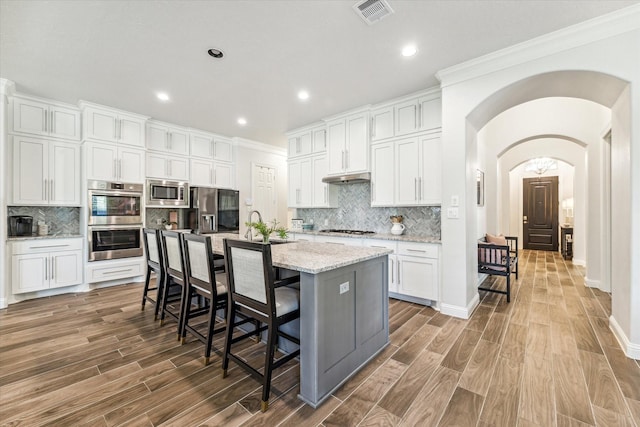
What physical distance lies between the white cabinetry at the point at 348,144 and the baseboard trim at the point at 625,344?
3144mm

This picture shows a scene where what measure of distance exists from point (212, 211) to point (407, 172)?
146 inches

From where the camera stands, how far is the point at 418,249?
3.42 metres

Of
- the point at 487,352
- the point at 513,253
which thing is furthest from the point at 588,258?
the point at 487,352

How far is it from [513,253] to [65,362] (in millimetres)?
6080

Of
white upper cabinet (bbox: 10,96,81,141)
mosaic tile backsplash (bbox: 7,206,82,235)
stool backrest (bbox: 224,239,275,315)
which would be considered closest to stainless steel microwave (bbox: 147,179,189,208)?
mosaic tile backsplash (bbox: 7,206,82,235)

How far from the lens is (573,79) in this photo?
2.61 m

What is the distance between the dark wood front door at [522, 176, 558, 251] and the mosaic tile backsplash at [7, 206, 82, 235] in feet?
36.0

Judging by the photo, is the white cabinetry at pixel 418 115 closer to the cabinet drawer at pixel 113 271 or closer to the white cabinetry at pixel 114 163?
the white cabinetry at pixel 114 163

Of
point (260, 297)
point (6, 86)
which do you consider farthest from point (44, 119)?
point (260, 297)

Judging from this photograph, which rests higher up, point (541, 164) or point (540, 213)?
point (541, 164)

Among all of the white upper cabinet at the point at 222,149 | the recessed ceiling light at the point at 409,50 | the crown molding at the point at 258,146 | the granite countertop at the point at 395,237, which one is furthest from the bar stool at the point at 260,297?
the crown molding at the point at 258,146

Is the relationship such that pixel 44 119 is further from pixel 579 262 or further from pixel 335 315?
pixel 579 262

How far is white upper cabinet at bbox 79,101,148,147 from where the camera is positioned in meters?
4.05

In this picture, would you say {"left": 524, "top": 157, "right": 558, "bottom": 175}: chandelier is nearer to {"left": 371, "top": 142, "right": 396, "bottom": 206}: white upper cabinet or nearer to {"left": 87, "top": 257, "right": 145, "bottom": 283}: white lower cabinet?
{"left": 371, "top": 142, "right": 396, "bottom": 206}: white upper cabinet
